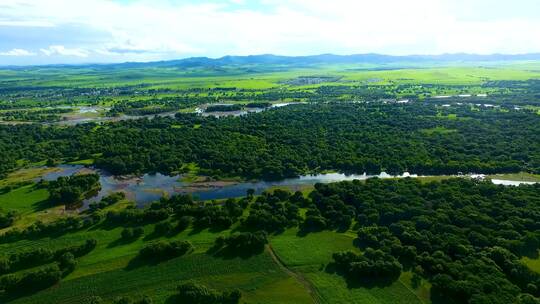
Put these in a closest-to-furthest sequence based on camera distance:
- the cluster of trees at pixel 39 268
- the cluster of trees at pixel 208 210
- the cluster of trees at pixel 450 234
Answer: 1. the cluster of trees at pixel 450 234
2. the cluster of trees at pixel 39 268
3. the cluster of trees at pixel 208 210

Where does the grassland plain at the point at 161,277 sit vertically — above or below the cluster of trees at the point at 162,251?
below

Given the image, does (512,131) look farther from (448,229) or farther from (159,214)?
(159,214)

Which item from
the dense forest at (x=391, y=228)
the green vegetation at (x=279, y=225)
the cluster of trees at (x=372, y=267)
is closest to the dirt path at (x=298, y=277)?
the green vegetation at (x=279, y=225)

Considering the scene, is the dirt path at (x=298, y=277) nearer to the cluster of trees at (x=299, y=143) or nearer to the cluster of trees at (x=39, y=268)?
the cluster of trees at (x=39, y=268)

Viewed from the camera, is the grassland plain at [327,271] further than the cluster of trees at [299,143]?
No

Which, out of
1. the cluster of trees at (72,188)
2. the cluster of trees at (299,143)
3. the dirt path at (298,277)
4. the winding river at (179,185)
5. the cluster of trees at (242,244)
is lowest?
the dirt path at (298,277)

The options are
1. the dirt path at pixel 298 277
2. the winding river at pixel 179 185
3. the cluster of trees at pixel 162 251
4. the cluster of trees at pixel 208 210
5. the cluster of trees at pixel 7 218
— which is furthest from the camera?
the winding river at pixel 179 185

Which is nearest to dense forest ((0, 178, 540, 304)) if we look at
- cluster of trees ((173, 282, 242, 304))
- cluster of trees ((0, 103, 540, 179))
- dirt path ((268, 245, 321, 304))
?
cluster of trees ((173, 282, 242, 304))
